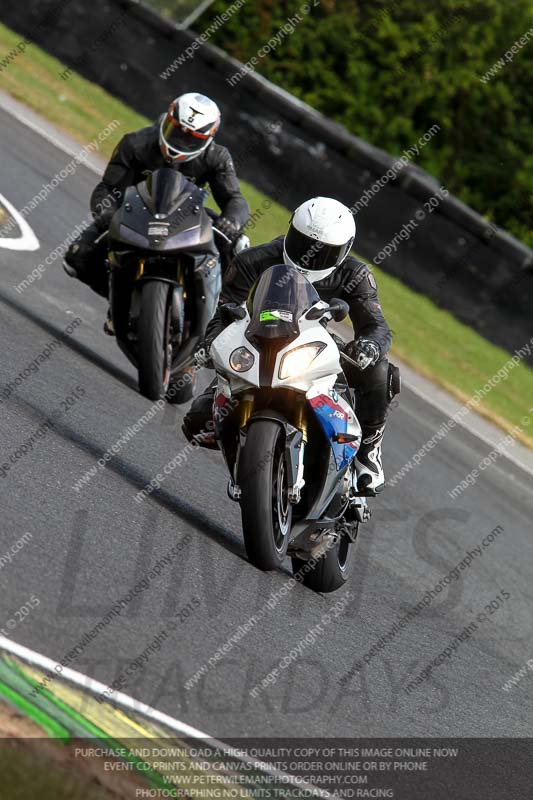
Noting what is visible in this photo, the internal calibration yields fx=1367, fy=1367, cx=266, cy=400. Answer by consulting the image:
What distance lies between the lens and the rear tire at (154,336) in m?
8.49

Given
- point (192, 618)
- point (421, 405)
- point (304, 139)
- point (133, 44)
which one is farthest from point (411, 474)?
point (133, 44)

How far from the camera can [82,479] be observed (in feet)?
22.3

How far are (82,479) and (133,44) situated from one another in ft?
44.6

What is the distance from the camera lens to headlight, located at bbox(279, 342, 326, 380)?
6.09 metres

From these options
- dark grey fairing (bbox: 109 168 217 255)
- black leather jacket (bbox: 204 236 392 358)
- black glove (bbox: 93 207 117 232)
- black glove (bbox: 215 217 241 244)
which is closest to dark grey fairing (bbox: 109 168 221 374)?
dark grey fairing (bbox: 109 168 217 255)

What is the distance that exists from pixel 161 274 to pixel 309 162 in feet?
30.3

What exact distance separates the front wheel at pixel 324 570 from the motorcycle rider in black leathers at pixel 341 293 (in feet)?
1.35

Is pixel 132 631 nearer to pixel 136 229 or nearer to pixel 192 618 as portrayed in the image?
pixel 192 618

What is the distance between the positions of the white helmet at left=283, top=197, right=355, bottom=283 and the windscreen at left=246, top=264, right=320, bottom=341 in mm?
313

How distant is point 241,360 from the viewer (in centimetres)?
614

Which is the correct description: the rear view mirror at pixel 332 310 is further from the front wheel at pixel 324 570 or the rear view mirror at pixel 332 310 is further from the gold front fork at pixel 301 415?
the front wheel at pixel 324 570

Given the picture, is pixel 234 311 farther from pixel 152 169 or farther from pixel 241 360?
pixel 152 169

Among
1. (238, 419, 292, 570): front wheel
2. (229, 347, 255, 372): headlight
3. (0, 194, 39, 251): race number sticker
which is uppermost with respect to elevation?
(229, 347, 255, 372): headlight

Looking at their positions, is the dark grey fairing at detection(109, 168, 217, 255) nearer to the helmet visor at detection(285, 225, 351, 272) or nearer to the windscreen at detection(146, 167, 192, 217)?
the windscreen at detection(146, 167, 192, 217)
